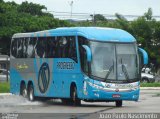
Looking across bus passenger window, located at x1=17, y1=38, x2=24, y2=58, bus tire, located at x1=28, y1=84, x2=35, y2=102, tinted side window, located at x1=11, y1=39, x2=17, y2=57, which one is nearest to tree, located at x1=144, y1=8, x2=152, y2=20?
tinted side window, located at x1=11, y1=39, x2=17, y2=57

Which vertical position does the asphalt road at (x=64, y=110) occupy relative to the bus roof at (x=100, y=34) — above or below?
below

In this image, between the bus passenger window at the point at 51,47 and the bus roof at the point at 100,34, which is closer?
the bus roof at the point at 100,34

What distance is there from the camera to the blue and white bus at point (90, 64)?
24.6 m

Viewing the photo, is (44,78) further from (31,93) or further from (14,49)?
(14,49)

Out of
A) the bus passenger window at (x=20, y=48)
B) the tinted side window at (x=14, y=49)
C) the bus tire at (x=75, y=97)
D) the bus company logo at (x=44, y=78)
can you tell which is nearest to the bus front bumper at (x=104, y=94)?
the bus tire at (x=75, y=97)

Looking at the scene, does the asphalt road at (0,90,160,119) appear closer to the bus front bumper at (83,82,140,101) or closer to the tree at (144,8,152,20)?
the bus front bumper at (83,82,140,101)

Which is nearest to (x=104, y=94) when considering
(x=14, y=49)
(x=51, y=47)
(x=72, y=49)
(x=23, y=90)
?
(x=72, y=49)

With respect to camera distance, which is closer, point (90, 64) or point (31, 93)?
point (90, 64)

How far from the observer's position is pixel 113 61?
24.9 meters

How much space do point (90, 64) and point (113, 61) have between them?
39.6 inches

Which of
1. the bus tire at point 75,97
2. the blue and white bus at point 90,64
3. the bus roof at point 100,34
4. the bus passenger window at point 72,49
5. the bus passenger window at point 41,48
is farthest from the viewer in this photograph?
the bus passenger window at point 41,48

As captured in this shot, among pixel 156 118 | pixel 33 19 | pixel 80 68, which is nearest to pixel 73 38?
pixel 80 68

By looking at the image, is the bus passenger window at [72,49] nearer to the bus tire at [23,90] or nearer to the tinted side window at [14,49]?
the bus tire at [23,90]

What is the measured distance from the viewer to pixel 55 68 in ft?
89.6
